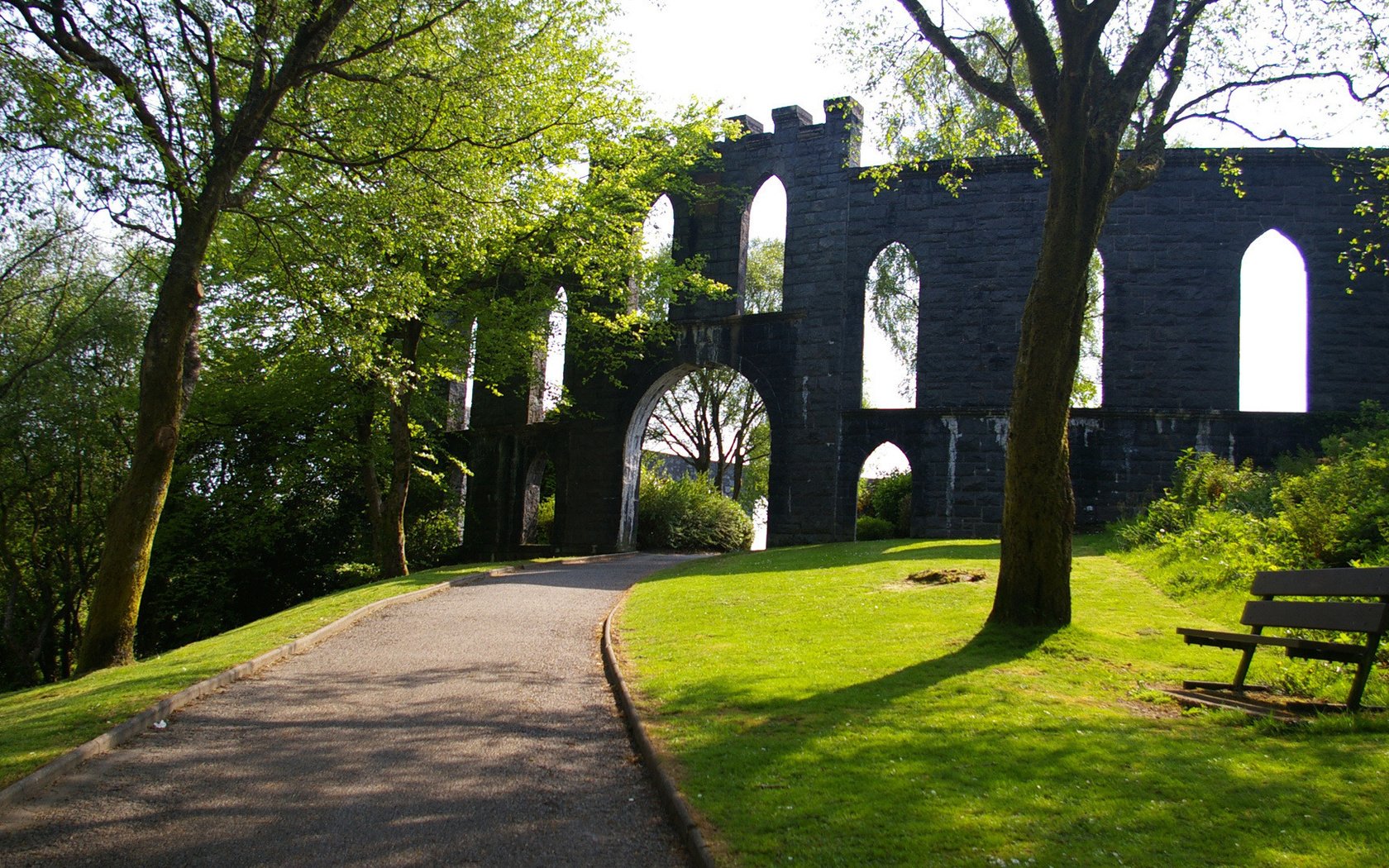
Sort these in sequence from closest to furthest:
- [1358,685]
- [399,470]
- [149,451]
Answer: [1358,685]
[149,451]
[399,470]

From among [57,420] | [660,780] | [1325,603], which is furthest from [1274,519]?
[57,420]

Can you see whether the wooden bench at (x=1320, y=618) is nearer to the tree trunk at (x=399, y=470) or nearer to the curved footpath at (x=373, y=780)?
the curved footpath at (x=373, y=780)

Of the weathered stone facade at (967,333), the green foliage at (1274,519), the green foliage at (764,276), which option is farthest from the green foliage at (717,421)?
the green foliage at (1274,519)

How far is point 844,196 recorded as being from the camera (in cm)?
2392

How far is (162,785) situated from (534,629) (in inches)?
233

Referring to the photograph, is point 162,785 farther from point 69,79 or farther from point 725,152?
point 725,152

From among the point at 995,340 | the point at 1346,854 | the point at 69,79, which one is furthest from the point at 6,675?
the point at 1346,854

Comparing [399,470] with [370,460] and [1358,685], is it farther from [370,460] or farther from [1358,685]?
[1358,685]

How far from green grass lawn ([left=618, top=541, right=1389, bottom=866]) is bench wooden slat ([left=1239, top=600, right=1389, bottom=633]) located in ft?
1.84

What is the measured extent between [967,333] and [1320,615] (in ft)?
54.4

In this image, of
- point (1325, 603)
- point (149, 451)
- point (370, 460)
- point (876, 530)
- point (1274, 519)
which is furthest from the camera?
point (876, 530)

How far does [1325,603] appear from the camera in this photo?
21.3ft

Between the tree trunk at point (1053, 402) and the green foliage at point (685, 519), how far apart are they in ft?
57.0

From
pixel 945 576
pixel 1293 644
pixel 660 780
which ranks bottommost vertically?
pixel 660 780
